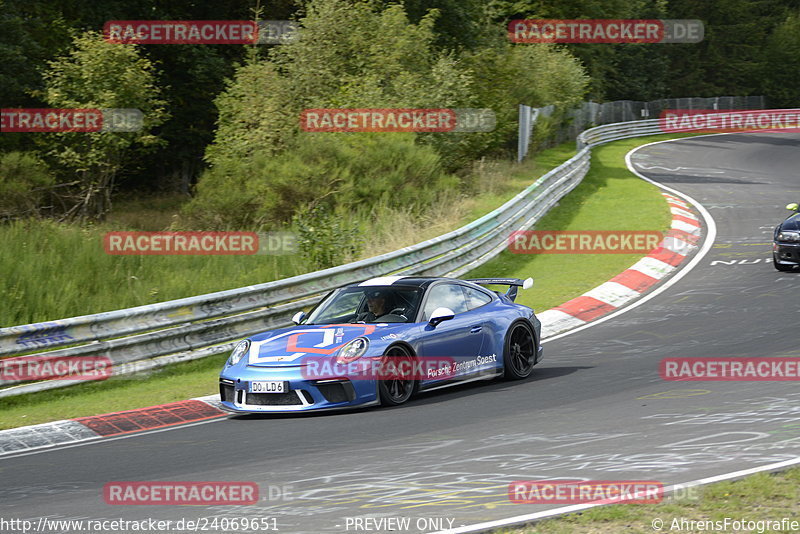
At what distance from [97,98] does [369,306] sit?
24415 millimetres

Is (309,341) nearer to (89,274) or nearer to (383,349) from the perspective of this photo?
(383,349)

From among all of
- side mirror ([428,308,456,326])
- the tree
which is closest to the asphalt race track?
side mirror ([428,308,456,326])

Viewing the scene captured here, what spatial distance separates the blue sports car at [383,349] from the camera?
9.27 metres

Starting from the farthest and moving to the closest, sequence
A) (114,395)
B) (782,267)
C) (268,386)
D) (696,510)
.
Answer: (782,267), (114,395), (268,386), (696,510)

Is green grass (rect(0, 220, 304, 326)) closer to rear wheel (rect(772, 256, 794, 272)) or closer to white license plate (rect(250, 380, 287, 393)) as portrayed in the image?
white license plate (rect(250, 380, 287, 393))

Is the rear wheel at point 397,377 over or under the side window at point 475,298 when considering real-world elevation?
under

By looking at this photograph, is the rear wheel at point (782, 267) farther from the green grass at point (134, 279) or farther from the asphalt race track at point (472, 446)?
the asphalt race track at point (472, 446)

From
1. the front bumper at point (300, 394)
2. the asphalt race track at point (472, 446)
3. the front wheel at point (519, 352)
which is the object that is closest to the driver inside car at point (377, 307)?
the asphalt race track at point (472, 446)

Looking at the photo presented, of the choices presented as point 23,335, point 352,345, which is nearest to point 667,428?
point 352,345

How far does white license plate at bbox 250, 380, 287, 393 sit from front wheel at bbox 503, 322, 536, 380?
2.78m

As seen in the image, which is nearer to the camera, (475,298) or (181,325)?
(475,298)

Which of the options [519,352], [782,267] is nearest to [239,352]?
[519,352]

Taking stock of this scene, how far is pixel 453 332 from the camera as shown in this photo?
34.1 ft

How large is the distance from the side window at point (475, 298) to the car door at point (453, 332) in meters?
0.07
